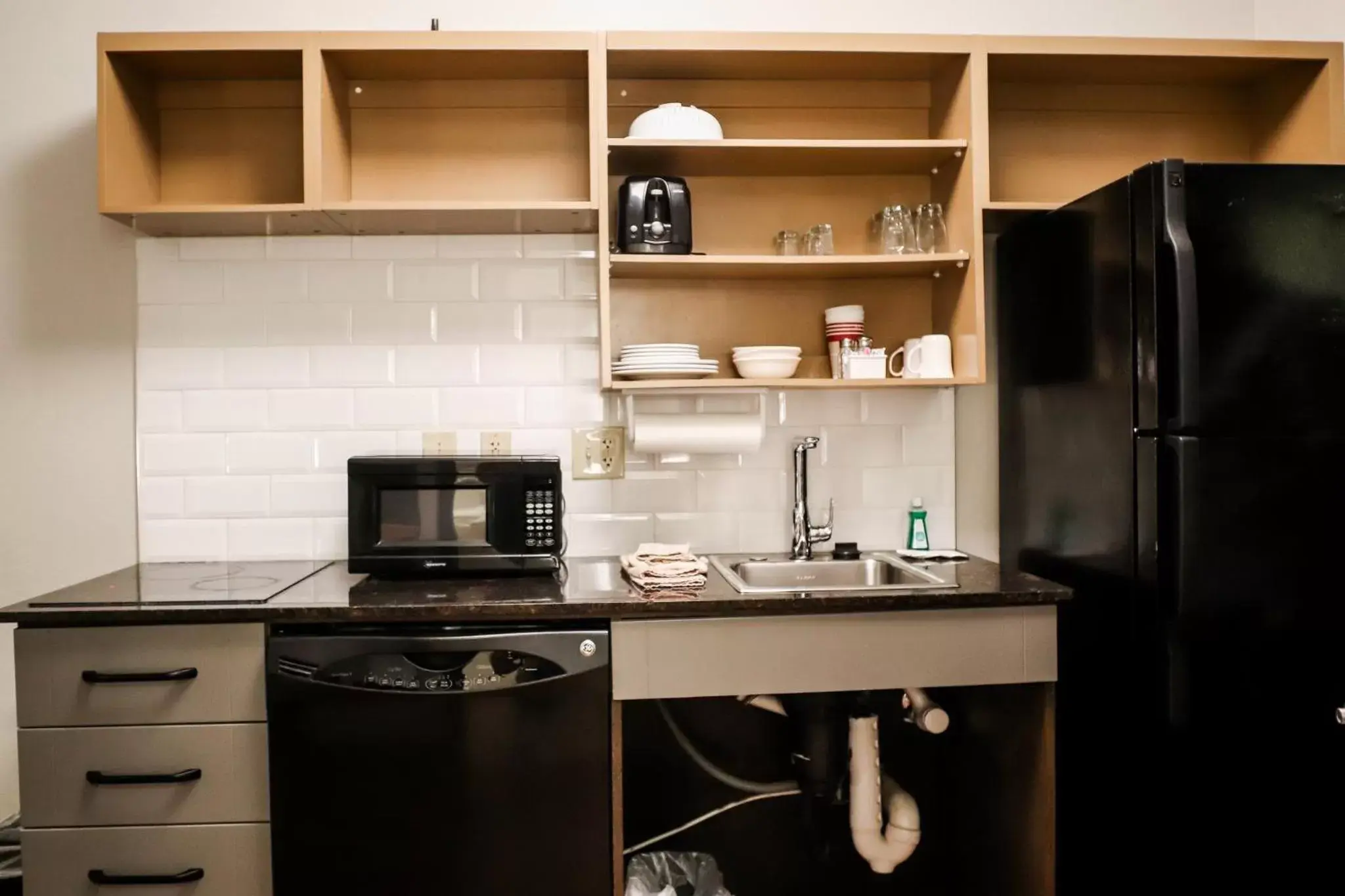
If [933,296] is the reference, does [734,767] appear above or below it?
below

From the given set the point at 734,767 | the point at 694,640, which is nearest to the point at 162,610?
the point at 694,640

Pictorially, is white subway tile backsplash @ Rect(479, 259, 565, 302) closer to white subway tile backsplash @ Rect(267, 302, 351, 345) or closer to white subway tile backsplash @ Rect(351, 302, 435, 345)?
white subway tile backsplash @ Rect(351, 302, 435, 345)

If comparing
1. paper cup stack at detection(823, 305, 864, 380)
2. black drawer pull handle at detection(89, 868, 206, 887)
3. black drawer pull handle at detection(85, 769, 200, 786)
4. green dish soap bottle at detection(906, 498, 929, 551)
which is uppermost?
paper cup stack at detection(823, 305, 864, 380)

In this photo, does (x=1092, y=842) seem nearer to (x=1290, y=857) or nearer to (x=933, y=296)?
(x=1290, y=857)

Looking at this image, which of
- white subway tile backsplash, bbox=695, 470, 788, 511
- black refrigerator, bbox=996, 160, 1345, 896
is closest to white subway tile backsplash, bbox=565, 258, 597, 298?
white subway tile backsplash, bbox=695, 470, 788, 511

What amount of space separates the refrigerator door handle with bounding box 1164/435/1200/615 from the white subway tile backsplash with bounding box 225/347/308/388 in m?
1.97

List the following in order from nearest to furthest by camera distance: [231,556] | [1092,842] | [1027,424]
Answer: [1092,842], [1027,424], [231,556]

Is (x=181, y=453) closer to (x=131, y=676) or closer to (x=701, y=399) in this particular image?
(x=131, y=676)

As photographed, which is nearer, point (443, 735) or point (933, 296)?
point (443, 735)

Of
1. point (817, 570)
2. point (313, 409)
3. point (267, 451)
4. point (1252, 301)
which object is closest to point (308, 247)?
point (313, 409)

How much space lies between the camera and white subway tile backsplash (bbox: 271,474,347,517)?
2.29 meters

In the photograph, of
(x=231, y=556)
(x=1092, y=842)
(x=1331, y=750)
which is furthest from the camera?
(x=231, y=556)

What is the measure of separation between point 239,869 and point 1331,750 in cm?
208

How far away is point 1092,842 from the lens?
1.84 meters
